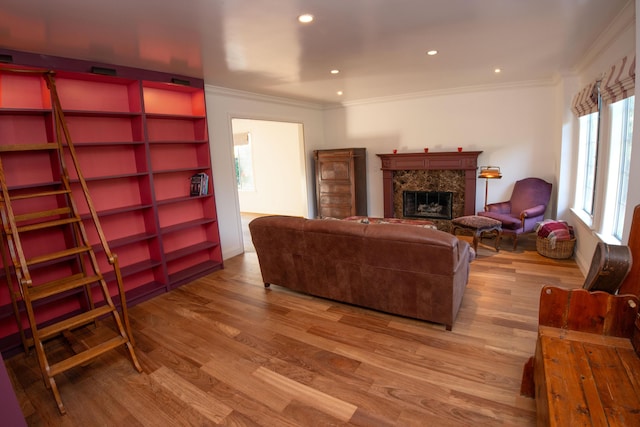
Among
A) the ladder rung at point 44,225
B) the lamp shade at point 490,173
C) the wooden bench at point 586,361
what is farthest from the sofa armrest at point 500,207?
the ladder rung at point 44,225

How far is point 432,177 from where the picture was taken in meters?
5.82

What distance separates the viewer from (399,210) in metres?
6.24

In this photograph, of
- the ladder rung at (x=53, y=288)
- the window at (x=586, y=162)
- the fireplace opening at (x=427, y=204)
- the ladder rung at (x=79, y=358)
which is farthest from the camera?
the fireplace opening at (x=427, y=204)

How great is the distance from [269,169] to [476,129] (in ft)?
14.5

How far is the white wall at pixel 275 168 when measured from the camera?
720 cm

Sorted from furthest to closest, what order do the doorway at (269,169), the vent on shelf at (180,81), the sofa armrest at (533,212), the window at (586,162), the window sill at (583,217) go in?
the doorway at (269,169)
the sofa armrest at (533,212)
the window at (586,162)
the vent on shelf at (180,81)
the window sill at (583,217)

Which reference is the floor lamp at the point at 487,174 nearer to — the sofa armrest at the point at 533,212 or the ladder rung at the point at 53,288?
the sofa armrest at the point at 533,212

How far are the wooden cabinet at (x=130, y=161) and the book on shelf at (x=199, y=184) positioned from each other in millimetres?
72

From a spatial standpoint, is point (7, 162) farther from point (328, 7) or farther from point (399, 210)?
point (399, 210)

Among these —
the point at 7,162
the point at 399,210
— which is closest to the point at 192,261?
the point at 7,162

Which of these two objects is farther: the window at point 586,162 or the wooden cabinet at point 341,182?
the wooden cabinet at point 341,182

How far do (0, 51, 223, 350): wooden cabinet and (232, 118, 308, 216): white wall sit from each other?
2849 mm

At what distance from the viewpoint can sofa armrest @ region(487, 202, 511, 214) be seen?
512 centimetres

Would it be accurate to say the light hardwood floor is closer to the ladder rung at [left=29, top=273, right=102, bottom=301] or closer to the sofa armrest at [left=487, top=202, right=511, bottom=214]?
the ladder rung at [left=29, top=273, right=102, bottom=301]
